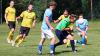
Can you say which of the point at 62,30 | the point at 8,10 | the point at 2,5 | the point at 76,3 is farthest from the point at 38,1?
the point at 62,30

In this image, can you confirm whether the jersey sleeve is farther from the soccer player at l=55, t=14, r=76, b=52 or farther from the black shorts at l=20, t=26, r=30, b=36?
the black shorts at l=20, t=26, r=30, b=36

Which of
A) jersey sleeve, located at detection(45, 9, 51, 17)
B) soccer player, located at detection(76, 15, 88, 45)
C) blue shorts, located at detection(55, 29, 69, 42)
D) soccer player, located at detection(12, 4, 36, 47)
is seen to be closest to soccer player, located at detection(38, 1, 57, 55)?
jersey sleeve, located at detection(45, 9, 51, 17)

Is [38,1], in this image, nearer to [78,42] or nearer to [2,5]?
[2,5]

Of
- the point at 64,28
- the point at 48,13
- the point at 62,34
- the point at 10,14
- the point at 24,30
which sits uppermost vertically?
the point at 48,13

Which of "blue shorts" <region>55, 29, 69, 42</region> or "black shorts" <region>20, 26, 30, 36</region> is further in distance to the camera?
"black shorts" <region>20, 26, 30, 36</region>

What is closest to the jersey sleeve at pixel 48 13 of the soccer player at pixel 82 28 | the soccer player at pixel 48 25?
the soccer player at pixel 48 25

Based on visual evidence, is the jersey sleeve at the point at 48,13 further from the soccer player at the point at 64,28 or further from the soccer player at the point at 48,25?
the soccer player at the point at 64,28

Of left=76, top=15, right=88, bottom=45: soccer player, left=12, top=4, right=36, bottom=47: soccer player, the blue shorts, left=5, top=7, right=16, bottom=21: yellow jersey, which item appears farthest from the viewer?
left=5, top=7, right=16, bottom=21: yellow jersey

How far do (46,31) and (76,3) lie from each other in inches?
2263

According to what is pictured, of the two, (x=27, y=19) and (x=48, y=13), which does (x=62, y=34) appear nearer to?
(x=48, y=13)

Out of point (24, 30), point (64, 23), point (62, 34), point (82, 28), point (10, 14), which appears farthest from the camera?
point (10, 14)

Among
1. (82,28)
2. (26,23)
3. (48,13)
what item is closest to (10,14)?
(26,23)

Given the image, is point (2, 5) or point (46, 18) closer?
point (46, 18)

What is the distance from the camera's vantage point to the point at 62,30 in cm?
1667
